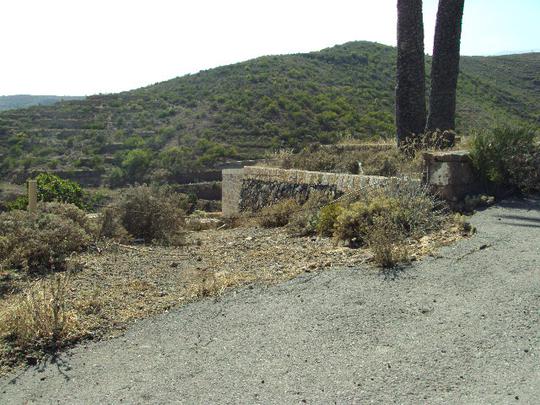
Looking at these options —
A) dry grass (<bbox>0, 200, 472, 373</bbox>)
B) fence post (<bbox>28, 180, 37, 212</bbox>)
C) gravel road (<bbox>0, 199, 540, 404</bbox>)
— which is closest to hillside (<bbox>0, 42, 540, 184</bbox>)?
dry grass (<bbox>0, 200, 472, 373</bbox>)

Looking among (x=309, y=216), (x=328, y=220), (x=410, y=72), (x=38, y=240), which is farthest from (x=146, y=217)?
(x=410, y=72)

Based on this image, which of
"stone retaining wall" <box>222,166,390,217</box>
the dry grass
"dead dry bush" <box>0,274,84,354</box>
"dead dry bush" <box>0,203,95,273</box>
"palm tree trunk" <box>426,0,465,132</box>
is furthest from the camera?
"palm tree trunk" <box>426,0,465,132</box>

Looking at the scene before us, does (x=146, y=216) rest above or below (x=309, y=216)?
below

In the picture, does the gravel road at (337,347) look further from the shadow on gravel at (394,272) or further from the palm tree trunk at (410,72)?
the palm tree trunk at (410,72)

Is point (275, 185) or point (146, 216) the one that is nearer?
point (146, 216)

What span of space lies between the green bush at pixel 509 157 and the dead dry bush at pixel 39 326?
5.99 metres

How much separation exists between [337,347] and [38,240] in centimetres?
445

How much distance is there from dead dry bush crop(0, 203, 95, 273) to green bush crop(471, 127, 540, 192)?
5.74 metres

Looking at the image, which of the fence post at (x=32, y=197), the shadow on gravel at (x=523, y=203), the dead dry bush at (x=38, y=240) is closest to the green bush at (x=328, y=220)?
the shadow on gravel at (x=523, y=203)

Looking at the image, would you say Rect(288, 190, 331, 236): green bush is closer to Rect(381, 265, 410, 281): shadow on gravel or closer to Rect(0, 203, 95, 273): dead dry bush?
Rect(381, 265, 410, 281): shadow on gravel

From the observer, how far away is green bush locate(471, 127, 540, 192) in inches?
335

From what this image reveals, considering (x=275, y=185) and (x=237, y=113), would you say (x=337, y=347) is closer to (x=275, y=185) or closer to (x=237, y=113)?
(x=275, y=185)

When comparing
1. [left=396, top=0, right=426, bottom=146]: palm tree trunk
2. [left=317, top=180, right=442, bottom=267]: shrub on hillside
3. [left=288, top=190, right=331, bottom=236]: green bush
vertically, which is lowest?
[left=288, top=190, right=331, bottom=236]: green bush

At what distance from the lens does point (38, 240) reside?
7441 mm
